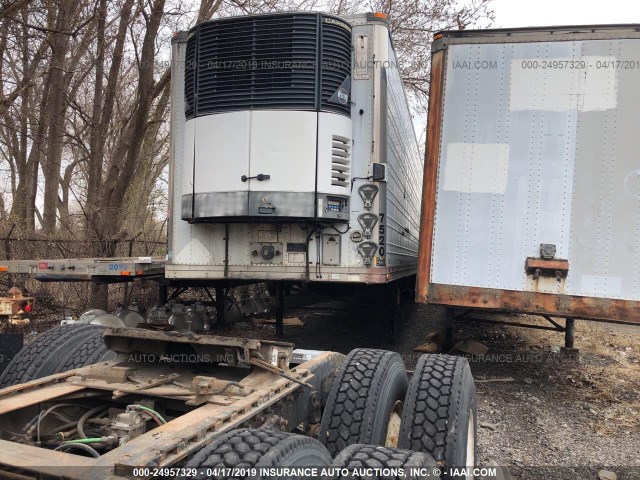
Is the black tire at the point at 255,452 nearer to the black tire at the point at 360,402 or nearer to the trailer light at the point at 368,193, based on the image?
the black tire at the point at 360,402

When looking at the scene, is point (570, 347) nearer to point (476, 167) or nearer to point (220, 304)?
point (476, 167)

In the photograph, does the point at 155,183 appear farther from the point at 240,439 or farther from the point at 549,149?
the point at 240,439

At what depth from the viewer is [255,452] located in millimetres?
1841

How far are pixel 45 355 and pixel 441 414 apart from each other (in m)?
2.45

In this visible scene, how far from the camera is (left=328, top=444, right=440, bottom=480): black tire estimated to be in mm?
2029

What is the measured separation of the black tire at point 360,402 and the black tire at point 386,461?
2.06 feet

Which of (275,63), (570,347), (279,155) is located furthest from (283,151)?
(570,347)

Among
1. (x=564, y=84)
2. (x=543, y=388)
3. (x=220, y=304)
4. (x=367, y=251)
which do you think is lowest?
(x=543, y=388)

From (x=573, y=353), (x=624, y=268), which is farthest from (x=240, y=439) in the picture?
(x=573, y=353)

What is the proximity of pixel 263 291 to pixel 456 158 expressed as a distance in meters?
7.00

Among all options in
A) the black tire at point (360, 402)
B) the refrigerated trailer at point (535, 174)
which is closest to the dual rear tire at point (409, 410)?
the black tire at point (360, 402)

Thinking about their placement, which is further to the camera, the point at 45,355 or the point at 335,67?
the point at 335,67

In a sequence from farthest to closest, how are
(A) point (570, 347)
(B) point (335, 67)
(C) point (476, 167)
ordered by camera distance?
(A) point (570, 347) → (B) point (335, 67) → (C) point (476, 167)

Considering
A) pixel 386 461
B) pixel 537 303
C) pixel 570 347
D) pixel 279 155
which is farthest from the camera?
pixel 570 347
